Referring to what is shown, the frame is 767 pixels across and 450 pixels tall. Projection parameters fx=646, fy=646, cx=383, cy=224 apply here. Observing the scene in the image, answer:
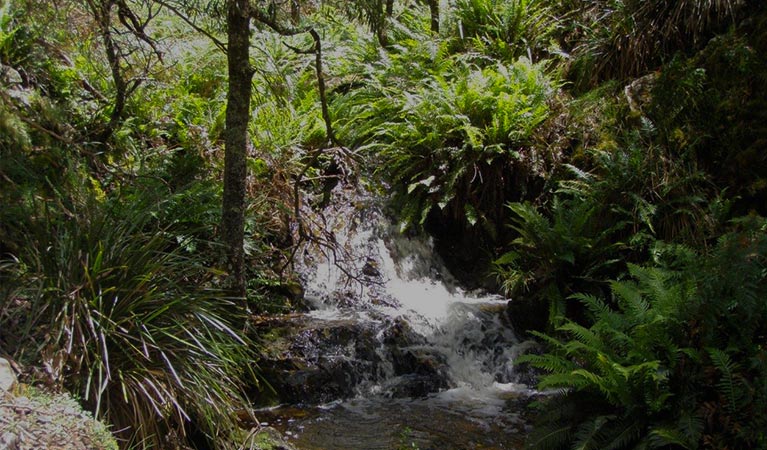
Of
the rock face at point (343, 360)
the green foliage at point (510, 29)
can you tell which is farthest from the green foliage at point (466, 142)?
the rock face at point (343, 360)

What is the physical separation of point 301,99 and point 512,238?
137 inches

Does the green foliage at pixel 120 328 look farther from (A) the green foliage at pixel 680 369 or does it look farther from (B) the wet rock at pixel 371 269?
(B) the wet rock at pixel 371 269

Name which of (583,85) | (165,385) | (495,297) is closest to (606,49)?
(583,85)

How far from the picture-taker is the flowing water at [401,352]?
485 centimetres

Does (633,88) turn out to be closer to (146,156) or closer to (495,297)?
(495,297)

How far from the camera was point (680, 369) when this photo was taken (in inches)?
159

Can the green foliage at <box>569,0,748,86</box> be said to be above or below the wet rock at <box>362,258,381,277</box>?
above

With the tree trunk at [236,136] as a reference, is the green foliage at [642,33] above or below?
above

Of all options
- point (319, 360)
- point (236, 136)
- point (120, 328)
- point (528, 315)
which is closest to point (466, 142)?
point (528, 315)

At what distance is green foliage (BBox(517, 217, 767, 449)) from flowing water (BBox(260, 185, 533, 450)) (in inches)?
28.2

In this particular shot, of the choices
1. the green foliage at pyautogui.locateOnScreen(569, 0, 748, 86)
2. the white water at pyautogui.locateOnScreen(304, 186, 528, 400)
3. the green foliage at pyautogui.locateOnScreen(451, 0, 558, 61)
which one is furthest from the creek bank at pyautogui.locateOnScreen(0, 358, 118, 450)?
the green foliage at pyautogui.locateOnScreen(451, 0, 558, 61)

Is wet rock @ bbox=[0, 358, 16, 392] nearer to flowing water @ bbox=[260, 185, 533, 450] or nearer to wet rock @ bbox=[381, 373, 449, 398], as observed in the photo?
flowing water @ bbox=[260, 185, 533, 450]

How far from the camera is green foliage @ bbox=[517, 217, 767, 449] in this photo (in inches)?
146

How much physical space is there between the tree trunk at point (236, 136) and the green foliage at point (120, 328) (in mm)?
497
